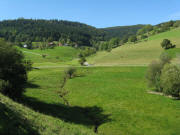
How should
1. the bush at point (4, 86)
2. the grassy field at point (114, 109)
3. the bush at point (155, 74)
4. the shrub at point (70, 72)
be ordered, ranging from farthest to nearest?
the shrub at point (70, 72)
the bush at point (155, 74)
the grassy field at point (114, 109)
the bush at point (4, 86)

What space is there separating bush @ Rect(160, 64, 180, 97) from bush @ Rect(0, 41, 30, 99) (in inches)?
2025

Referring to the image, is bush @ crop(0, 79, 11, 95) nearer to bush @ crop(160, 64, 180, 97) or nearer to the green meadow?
the green meadow

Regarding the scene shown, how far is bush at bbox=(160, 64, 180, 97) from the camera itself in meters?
57.7

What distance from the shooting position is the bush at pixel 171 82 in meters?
57.7

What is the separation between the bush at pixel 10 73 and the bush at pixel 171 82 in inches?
2025

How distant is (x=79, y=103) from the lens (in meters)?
53.2

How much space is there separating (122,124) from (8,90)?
28.7m

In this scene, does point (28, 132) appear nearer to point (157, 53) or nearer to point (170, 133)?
point (170, 133)

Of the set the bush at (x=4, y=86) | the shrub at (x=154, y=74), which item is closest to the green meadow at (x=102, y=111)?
the shrub at (x=154, y=74)

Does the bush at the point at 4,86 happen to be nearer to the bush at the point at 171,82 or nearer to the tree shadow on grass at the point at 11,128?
the tree shadow on grass at the point at 11,128

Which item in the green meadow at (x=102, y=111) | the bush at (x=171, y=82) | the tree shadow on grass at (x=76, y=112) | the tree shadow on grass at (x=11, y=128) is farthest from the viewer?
the bush at (x=171, y=82)

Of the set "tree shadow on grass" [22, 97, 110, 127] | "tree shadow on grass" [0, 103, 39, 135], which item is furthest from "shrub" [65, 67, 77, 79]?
"tree shadow on grass" [0, 103, 39, 135]

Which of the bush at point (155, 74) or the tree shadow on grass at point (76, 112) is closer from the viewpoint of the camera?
the tree shadow on grass at point (76, 112)

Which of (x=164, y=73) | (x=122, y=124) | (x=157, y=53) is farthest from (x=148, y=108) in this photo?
(x=157, y=53)
